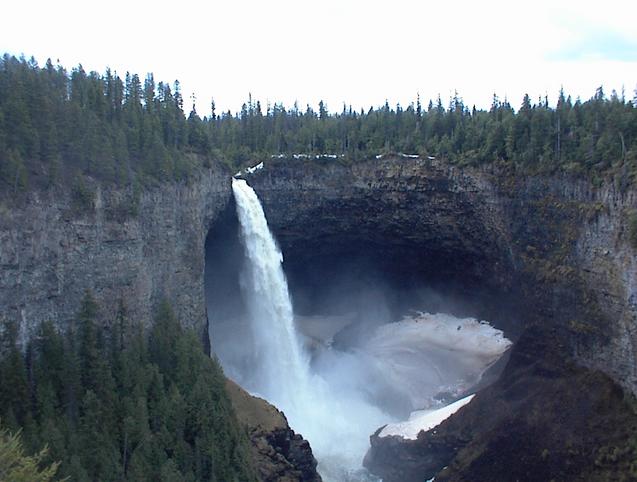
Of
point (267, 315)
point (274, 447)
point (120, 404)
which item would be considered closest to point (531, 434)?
point (274, 447)

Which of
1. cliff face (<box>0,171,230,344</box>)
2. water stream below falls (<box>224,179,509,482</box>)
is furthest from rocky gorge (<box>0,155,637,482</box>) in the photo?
water stream below falls (<box>224,179,509,482</box>)

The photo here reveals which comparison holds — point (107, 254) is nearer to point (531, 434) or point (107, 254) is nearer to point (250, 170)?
point (250, 170)

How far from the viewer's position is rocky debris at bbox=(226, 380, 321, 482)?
124ft

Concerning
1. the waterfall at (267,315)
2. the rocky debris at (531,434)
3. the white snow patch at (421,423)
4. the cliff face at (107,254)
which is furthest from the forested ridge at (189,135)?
the white snow patch at (421,423)

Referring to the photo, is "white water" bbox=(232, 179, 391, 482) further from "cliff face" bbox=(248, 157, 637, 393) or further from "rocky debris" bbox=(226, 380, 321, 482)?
"rocky debris" bbox=(226, 380, 321, 482)

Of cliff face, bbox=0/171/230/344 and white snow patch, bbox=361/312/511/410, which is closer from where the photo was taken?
cliff face, bbox=0/171/230/344

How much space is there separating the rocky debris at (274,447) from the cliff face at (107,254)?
7.10 metres

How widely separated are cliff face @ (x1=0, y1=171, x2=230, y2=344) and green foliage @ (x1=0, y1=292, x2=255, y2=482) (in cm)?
111

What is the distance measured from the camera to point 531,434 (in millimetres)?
39281

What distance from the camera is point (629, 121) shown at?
4391 centimetres

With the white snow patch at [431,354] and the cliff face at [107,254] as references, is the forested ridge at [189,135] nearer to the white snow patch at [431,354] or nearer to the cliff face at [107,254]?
the cliff face at [107,254]

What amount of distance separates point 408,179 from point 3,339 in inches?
1411

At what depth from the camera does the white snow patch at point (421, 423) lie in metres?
45.1

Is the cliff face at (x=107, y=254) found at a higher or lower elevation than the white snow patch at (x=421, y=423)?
higher
